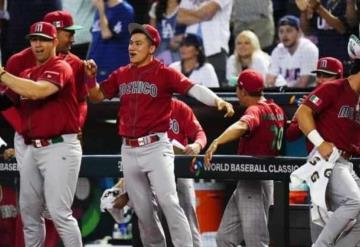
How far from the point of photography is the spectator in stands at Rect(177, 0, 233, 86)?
9680 millimetres

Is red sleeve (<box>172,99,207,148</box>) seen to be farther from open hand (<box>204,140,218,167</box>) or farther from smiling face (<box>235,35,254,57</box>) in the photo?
smiling face (<box>235,35,254,57</box>)

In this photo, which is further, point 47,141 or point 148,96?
point 148,96

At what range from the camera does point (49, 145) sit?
6.91 meters

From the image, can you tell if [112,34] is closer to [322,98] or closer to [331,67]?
[331,67]

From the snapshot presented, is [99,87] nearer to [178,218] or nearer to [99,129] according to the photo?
[178,218]

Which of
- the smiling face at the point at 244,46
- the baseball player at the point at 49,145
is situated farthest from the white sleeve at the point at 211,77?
the baseball player at the point at 49,145

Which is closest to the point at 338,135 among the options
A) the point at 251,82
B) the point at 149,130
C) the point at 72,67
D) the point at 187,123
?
the point at 251,82

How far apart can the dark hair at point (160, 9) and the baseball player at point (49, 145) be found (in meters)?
3.09

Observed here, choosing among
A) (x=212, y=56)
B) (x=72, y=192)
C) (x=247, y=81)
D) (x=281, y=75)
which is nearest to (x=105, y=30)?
(x=212, y=56)

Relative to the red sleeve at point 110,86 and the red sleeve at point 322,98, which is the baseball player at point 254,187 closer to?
the red sleeve at point 322,98

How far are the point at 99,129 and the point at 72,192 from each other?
95.4 inches

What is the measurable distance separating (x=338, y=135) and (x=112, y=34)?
11.8 feet

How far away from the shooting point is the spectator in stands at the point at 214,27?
9.68 meters

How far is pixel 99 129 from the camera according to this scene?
9367mm
